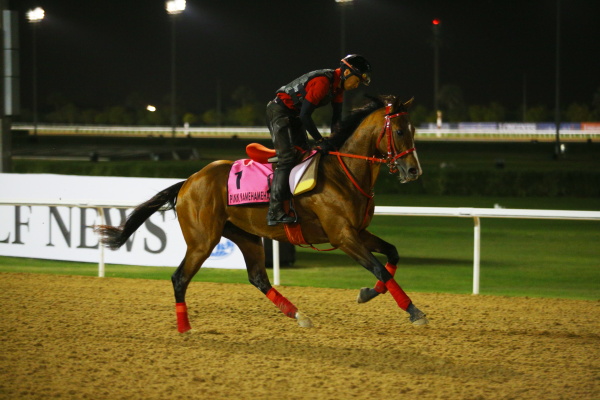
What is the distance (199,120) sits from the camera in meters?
105

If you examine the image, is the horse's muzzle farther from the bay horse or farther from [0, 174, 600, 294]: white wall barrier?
[0, 174, 600, 294]: white wall barrier

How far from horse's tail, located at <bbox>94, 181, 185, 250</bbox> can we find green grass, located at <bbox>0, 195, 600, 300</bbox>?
242 cm

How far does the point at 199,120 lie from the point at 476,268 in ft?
324

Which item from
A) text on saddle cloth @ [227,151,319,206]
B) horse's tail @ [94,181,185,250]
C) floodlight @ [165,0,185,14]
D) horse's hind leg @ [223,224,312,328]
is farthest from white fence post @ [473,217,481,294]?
Result: floodlight @ [165,0,185,14]

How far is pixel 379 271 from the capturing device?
5.50 m

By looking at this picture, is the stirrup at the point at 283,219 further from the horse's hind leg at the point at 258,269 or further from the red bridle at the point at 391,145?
the red bridle at the point at 391,145

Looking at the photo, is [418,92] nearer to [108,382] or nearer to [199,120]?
[199,120]

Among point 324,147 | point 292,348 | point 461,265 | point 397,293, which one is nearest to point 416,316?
point 397,293

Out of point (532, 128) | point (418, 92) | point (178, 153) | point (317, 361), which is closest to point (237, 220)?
point (317, 361)

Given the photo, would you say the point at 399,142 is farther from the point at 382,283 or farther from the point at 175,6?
the point at 175,6

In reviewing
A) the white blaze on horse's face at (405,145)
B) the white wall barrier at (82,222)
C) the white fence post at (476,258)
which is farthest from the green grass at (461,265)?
the white blaze on horse's face at (405,145)

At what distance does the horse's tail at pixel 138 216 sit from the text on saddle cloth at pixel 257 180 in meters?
0.59

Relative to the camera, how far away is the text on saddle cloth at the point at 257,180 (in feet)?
19.0

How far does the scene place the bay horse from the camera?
559cm
